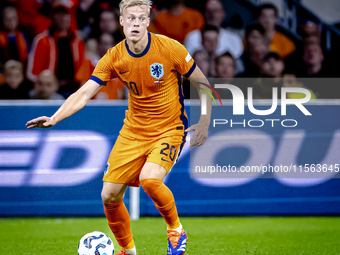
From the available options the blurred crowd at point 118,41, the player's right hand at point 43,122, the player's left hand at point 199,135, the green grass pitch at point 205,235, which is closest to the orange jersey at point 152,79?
the player's left hand at point 199,135

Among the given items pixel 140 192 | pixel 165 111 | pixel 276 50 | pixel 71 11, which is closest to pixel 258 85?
pixel 276 50

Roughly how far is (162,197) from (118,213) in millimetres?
442

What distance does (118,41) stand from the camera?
6.66m

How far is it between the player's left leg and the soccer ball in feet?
1.59

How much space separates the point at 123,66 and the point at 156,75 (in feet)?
0.88

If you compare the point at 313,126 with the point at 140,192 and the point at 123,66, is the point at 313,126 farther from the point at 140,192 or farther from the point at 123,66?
the point at 123,66

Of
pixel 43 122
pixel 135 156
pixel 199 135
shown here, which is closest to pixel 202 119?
pixel 199 135

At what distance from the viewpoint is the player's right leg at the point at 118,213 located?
3559mm

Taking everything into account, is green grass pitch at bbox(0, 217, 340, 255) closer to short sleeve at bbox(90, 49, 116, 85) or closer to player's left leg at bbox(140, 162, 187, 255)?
player's left leg at bbox(140, 162, 187, 255)

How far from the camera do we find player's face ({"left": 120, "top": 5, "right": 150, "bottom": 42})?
134 inches

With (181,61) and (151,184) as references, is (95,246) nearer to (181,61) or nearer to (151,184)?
(151,184)

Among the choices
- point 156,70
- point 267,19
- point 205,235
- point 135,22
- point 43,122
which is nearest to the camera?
point 43,122

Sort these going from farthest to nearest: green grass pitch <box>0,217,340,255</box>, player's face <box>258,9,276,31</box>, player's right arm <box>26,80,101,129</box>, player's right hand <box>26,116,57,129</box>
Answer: player's face <box>258,9,276,31</box> → green grass pitch <box>0,217,340,255</box> → player's right arm <box>26,80,101,129</box> → player's right hand <box>26,116,57,129</box>

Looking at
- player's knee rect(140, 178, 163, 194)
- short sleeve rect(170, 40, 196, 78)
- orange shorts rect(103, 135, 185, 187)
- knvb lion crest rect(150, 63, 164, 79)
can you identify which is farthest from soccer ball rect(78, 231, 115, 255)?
short sleeve rect(170, 40, 196, 78)
